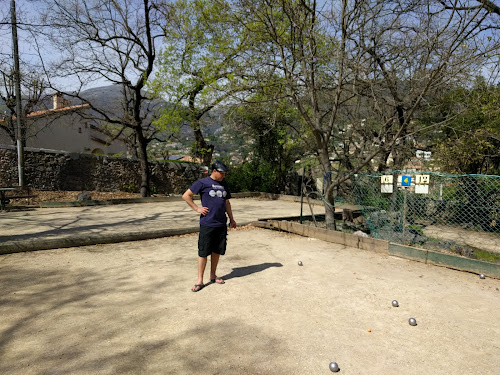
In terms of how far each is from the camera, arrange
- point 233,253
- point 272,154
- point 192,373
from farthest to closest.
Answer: point 272,154, point 233,253, point 192,373

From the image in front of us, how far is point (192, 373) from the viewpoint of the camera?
8.79ft

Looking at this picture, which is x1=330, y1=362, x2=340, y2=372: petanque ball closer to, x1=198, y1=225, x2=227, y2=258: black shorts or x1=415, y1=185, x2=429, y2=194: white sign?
x1=198, y1=225, x2=227, y2=258: black shorts

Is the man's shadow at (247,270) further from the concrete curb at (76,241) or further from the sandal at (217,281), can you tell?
the concrete curb at (76,241)

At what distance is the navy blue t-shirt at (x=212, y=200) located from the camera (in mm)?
4633

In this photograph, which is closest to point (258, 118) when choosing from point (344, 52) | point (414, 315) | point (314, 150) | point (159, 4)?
point (314, 150)

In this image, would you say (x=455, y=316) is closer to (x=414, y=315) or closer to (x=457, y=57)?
(x=414, y=315)

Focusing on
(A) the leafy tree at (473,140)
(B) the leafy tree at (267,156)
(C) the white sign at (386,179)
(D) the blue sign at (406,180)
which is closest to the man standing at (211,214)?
(D) the blue sign at (406,180)

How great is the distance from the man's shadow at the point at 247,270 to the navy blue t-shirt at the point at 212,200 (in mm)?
1021

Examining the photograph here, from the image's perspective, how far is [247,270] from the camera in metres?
5.61

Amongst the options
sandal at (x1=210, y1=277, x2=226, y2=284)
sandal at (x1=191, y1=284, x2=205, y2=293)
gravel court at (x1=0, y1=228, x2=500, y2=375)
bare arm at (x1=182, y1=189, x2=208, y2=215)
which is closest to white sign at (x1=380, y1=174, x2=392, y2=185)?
gravel court at (x1=0, y1=228, x2=500, y2=375)

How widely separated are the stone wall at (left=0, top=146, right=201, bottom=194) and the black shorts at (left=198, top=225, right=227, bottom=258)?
49.9ft

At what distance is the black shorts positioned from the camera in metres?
4.59

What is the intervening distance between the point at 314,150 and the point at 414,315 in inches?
570

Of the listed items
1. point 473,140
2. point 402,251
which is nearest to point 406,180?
point 402,251
